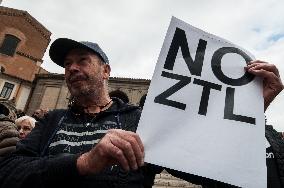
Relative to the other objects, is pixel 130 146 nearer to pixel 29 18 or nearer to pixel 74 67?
pixel 74 67

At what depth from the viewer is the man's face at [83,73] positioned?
101 inches

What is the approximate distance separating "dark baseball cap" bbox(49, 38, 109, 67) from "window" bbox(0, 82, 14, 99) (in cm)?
2817

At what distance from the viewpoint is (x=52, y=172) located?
5.10ft

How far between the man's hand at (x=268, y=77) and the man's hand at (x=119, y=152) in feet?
2.68

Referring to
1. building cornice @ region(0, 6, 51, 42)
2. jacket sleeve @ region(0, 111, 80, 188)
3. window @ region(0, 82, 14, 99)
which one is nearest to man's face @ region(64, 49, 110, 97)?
jacket sleeve @ region(0, 111, 80, 188)

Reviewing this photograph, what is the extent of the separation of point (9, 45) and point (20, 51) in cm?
110

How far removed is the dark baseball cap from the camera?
2605 mm

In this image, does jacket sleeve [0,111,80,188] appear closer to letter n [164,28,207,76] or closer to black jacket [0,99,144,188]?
black jacket [0,99,144,188]

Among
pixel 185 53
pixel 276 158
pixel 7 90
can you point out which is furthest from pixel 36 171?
pixel 7 90

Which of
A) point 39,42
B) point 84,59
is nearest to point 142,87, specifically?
point 39,42

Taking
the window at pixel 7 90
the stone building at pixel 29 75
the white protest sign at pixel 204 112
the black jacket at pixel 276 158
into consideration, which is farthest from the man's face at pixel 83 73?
the window at pixel 7 90

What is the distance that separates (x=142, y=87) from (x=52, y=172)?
25120 millimetres

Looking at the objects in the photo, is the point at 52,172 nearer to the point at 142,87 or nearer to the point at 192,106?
the point at 192,106

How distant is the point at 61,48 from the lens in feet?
8.74
